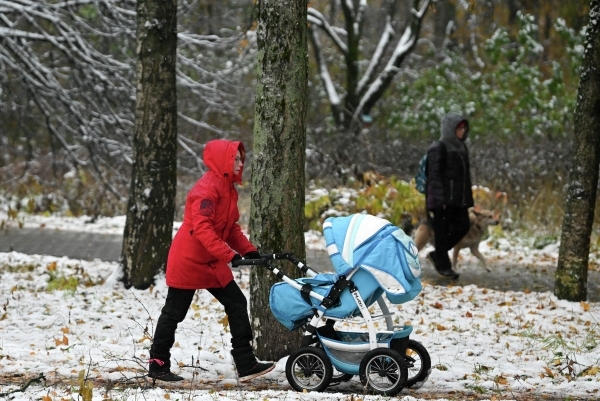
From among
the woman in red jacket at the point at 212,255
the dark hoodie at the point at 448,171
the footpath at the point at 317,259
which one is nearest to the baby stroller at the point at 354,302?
the woman in red jacket at the point at 212,255

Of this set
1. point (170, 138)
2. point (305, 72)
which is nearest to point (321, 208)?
point (170, 138)

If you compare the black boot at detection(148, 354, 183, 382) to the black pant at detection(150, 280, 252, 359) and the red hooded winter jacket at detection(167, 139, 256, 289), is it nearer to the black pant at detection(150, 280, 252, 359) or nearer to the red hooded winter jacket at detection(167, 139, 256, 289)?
the black pant at detection(150, 280, 252, 359)

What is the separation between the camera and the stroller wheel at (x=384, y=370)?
539 centimetres

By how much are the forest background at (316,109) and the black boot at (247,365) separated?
489 cm

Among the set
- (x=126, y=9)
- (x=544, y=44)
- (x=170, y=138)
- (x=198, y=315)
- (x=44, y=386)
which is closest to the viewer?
(x=44, y=386)

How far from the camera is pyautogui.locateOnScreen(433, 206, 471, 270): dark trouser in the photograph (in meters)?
10.3

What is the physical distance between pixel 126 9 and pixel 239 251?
6965mm

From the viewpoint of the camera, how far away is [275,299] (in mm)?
5707

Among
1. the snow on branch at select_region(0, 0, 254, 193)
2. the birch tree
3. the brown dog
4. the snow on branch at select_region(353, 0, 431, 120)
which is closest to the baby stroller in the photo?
the brown dog

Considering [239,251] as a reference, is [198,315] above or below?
below

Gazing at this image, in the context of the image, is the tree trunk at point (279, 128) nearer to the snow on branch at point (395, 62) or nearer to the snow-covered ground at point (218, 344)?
the snow-covered ground at point (218, 344)

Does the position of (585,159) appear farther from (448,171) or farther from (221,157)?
(221,157)

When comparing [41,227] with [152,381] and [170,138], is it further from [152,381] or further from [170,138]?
[152,381]

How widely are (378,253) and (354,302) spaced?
0.37m
